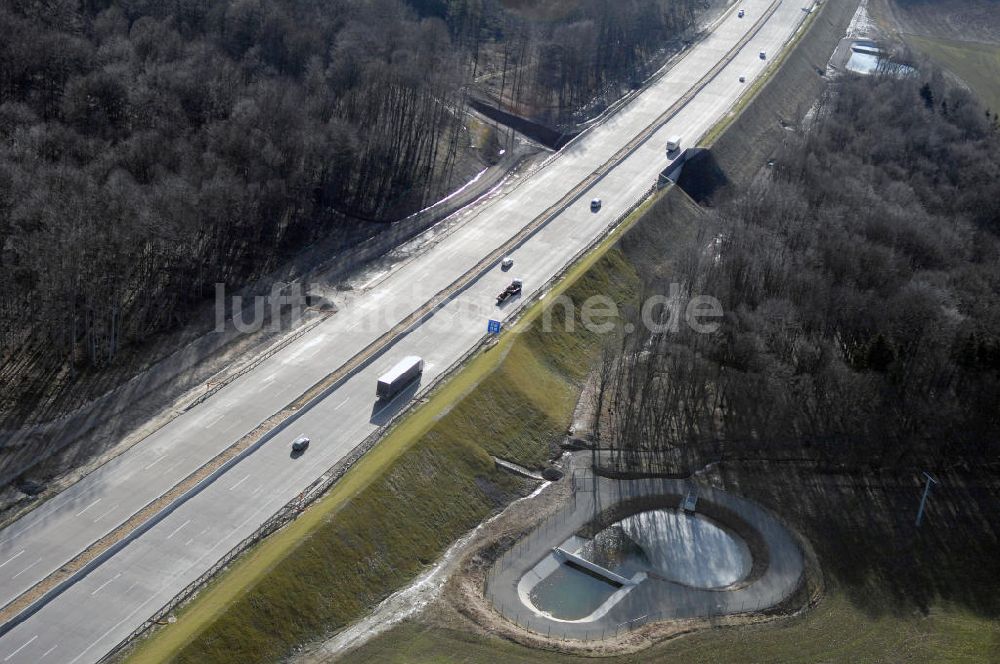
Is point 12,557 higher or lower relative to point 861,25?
lower

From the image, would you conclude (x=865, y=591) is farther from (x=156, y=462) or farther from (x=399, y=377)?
(x=156, y=462)

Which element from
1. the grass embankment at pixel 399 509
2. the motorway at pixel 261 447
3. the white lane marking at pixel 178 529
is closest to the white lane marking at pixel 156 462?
the motorway at pixel 261 447

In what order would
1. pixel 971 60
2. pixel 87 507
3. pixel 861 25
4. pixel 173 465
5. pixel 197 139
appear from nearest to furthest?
pixel 87 507 → pixel 173 465 → pixel 197 139 → pixel 971 60 → pixel 861 25

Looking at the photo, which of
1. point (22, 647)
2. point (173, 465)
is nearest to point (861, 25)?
point (173, 465)

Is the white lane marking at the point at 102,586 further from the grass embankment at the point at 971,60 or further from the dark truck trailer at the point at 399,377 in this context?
the grass embankment at the point at 971,60

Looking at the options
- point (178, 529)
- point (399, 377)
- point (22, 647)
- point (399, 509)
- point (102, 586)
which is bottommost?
point (399, 509)

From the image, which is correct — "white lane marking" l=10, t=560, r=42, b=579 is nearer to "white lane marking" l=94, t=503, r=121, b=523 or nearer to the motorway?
the motorway

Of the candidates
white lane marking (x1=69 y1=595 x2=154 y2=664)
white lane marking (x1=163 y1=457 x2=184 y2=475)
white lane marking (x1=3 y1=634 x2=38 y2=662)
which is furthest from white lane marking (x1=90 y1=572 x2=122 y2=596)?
white lane marking (x1=163 y1=457 x2=184 y2=475)
